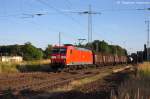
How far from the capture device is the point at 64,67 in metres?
44.8

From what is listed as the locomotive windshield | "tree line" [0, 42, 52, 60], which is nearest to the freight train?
the locomotive windshield

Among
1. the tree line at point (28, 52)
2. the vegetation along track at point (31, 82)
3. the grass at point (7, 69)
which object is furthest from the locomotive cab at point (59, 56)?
the tree line at point (28, 52)

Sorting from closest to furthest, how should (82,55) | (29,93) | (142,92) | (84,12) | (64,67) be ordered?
1. (142,92)
2. (29,93)
3. (84,12)
4. (64,67)
5. (82,55)

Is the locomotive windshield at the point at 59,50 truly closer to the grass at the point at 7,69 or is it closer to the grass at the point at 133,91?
the grass at the point at 7,69

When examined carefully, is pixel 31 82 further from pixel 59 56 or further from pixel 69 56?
pixel 69 56

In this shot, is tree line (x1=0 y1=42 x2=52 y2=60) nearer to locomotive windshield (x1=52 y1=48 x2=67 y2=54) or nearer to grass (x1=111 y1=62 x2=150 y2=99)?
locomotive windshield (x1=52 y1=48 x2=67 y2=54)

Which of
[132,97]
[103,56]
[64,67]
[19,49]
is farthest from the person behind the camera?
[19,49]

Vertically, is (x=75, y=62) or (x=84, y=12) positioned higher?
(x=84, y=12)

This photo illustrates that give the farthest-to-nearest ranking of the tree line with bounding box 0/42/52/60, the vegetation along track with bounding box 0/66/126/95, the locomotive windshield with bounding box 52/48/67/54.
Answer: the tree line with bounding box 0/42/52/60
the locomotive windshield with bounding box 52/48/67/54
the vegetation along track with bounding box 0/66/126/95

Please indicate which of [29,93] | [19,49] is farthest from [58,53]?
[19,49]

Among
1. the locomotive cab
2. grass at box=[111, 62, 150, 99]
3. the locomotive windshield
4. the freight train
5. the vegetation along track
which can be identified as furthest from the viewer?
the locomotive windshield

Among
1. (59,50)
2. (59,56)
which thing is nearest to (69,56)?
(59,56)

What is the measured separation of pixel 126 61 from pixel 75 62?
2453 inches

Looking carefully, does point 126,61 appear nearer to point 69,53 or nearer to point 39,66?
point 39,66
